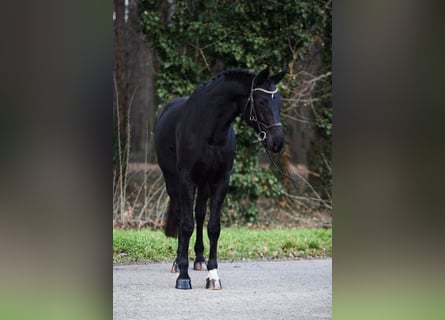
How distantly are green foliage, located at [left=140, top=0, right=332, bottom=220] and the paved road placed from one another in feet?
12.0

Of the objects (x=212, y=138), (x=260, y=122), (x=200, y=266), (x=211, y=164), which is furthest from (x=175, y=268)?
(x=260, y=122)

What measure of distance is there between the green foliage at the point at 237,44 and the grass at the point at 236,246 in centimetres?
216

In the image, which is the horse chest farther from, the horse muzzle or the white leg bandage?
the white leg bandage

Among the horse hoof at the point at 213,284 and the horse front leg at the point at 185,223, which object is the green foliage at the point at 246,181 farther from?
the horse hoof at the point at 213,284

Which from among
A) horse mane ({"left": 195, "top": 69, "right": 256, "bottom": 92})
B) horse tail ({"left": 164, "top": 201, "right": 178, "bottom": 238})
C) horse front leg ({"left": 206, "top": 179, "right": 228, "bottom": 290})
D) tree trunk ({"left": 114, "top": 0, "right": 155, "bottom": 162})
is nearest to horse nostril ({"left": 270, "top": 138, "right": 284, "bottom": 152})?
horse mane ({"left": 195, "top": 69, "right": 256, "bottom": 92})

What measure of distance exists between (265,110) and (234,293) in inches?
64.6

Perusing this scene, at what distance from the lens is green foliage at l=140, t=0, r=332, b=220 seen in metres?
12.5

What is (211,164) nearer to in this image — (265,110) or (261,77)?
(265,110)

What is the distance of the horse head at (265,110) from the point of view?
6.77 meters

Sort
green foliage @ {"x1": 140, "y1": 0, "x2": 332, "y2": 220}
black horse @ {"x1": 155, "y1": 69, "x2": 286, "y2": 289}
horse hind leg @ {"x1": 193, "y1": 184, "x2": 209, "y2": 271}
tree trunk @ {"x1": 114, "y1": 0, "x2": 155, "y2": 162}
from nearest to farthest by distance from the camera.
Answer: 1. black horse @ {"x1": 155, "y1": 69, "x2": 286, "y2": 289}
2. horse hind leg @ {"x1": 193, "y1": 184, "x2": 209, "y2": 271}
3. green foliage @ {"x1": 140, "y1": 0, "x2": 332, "y2": 220}
4. tree trunk @ {"x1": 114, "y1": 0, "x2": 155, "y2": 162}

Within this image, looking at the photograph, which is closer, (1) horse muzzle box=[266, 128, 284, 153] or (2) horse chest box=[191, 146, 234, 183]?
(1) horse muzzle box=[266, 128, 284, 153]

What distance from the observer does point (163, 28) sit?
12.7 m
